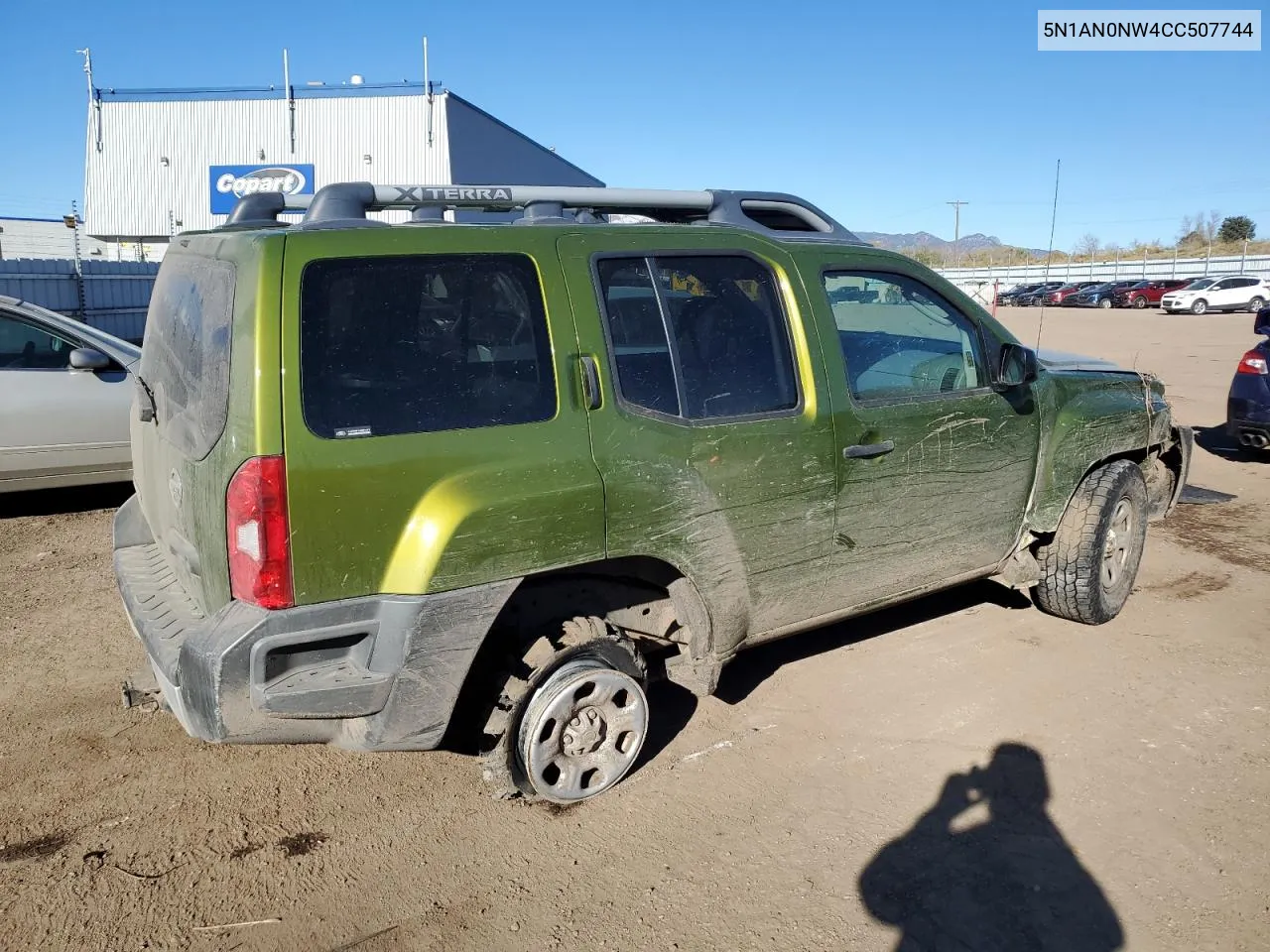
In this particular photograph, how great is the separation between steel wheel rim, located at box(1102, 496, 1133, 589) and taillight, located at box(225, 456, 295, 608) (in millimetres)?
4039

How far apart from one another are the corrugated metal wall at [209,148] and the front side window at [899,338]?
106ft

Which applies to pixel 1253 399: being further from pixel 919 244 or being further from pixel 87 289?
pixel 919 244

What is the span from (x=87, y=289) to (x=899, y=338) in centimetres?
1599

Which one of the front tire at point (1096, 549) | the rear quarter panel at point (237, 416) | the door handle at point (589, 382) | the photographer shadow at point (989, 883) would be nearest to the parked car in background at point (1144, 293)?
the front tire at point (1096, 549)

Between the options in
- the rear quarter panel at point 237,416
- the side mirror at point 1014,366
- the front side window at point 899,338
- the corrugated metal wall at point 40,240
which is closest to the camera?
the rear quarter panel at point 237,416

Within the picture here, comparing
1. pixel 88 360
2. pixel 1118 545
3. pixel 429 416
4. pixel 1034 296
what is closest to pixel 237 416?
pixel 429 416

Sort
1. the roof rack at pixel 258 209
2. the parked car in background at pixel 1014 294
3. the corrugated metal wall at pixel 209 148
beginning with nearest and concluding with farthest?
the roof rack at pixel 258 209 → the corrugated metal wall at pixel 209 148 → the parked car in background at pixel 1014 294

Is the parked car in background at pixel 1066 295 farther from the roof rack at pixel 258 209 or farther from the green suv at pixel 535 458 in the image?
the roof rack at pixel 258 209

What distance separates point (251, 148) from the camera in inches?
1416

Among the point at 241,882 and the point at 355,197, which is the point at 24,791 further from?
the point at 355,197

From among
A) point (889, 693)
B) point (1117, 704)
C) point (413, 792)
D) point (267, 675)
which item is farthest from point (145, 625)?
point (1117, 704)

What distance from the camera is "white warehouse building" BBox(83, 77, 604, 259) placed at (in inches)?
1348

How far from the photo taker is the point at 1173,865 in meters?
3.16

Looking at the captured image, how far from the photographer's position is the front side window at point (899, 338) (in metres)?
3.97
